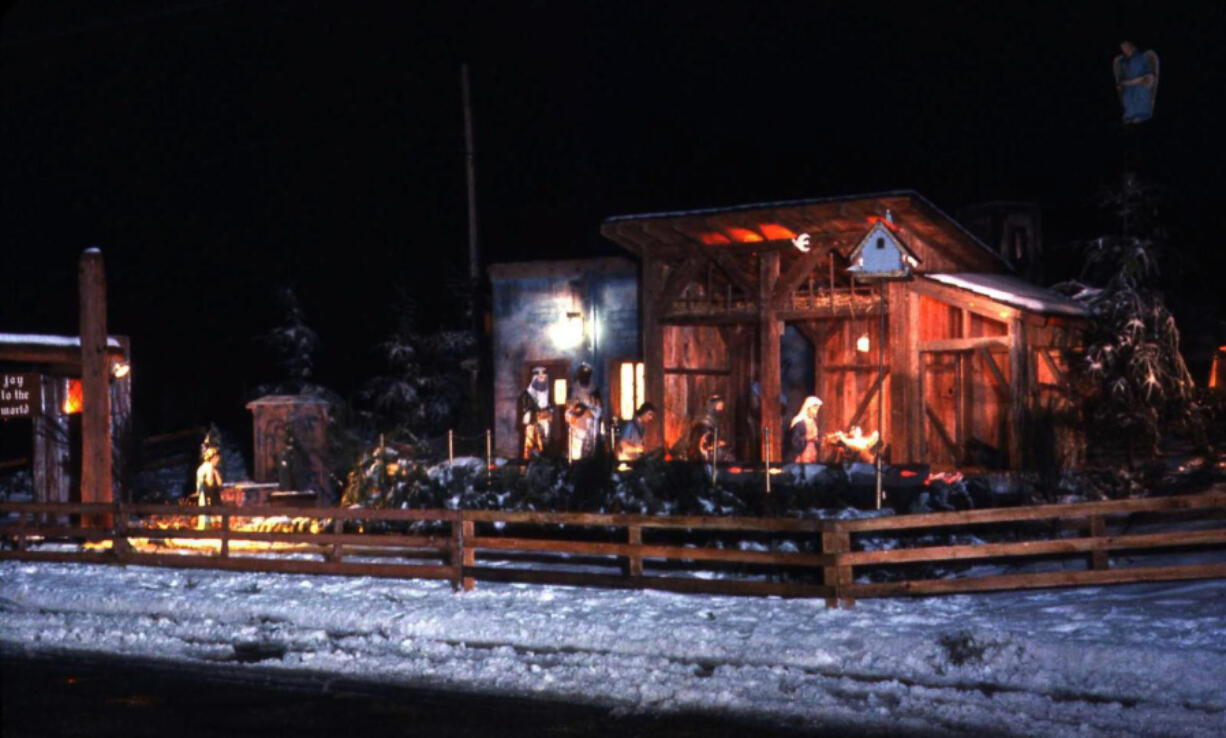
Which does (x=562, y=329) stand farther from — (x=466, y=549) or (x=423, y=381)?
(x=466, y=549)

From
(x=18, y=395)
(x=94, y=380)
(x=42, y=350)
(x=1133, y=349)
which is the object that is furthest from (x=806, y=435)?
(x=18, y=395)

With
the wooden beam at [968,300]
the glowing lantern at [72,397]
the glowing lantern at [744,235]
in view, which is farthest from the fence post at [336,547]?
the wooden beam at [968,300]

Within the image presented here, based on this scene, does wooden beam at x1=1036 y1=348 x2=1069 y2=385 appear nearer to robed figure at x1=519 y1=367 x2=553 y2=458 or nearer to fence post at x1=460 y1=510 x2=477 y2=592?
robed figure at x1=519 y1=367 x2=553 y2=458

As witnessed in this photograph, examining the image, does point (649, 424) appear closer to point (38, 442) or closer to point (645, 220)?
point (645, 220)

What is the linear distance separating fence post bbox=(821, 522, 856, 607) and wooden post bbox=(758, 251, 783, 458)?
8.78 metres

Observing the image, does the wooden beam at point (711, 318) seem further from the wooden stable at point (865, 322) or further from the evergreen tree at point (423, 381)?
the evergreen tree at point (423, 381)

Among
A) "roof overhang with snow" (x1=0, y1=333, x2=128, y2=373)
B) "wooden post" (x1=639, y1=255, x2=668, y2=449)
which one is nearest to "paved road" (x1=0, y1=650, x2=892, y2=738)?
"roof overhang with snow" (x1=0, y1=333, x2=128, y2=373)

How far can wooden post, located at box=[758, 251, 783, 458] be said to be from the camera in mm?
21859

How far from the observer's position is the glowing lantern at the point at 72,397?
839 inches

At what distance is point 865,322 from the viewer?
23.9m

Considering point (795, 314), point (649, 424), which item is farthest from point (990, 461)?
point (649, 424)

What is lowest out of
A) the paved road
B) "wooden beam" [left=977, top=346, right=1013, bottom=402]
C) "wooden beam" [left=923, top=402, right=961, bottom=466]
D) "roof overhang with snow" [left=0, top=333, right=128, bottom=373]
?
the paved road

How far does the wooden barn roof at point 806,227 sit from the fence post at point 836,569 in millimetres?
8025

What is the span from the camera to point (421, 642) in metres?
12.2
